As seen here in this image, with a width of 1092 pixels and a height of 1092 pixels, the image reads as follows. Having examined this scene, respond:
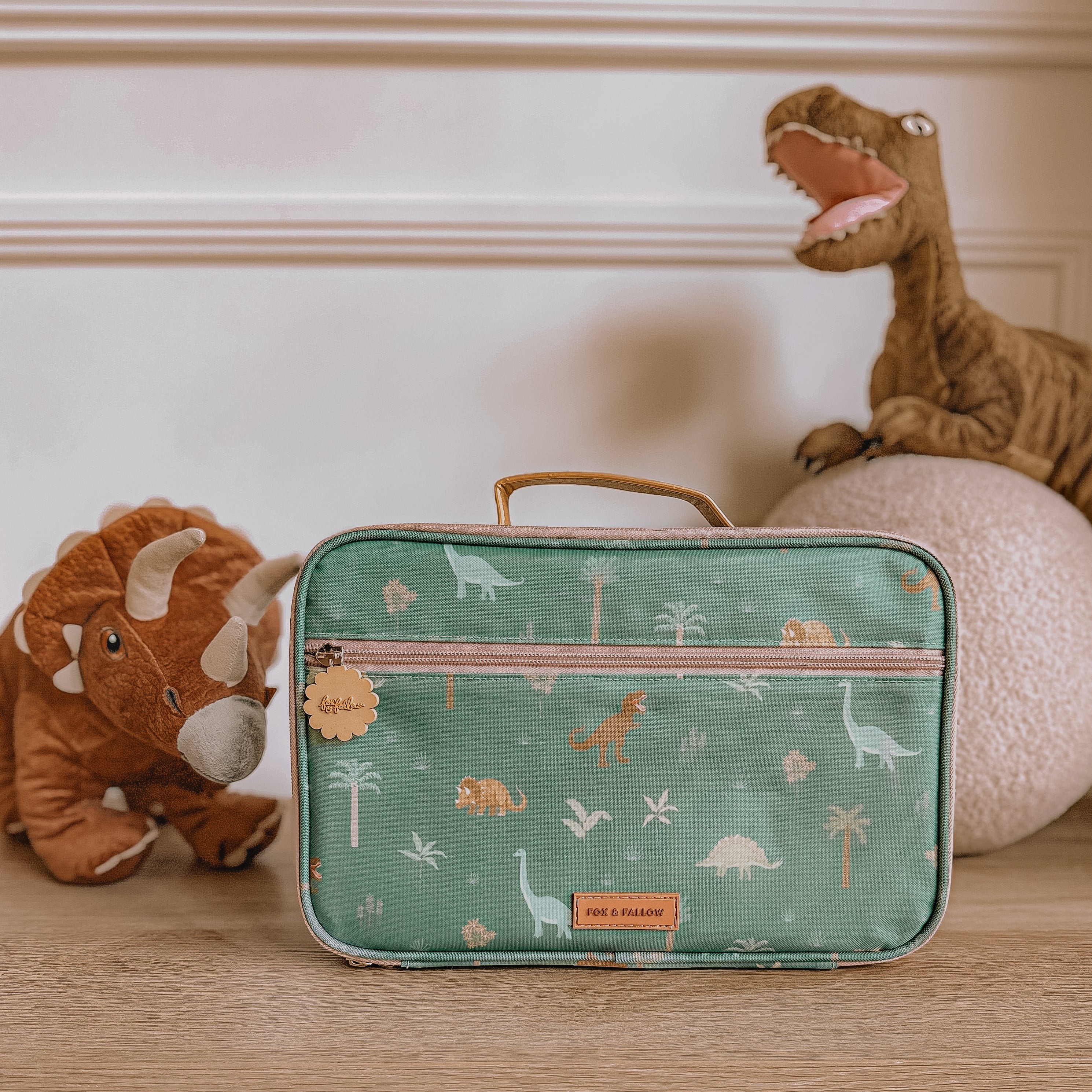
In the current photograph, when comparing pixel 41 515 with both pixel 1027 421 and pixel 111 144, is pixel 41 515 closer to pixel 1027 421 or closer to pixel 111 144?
pixel 111 144

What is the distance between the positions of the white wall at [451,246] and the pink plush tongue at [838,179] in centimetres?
15

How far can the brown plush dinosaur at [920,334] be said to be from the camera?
770mm

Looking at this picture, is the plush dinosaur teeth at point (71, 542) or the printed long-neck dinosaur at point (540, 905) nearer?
the printed long-neck dinosaur at point (540, 905)

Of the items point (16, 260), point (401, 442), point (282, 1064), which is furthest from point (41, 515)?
point (282, 1064)

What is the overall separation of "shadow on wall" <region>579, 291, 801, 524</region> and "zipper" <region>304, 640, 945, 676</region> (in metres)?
0.39

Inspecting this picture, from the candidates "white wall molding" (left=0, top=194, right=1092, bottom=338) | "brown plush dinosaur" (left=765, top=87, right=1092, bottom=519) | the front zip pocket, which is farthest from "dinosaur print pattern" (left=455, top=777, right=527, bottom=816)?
"white wall molding" (left=0, top=194, right=1092, bottom=338)

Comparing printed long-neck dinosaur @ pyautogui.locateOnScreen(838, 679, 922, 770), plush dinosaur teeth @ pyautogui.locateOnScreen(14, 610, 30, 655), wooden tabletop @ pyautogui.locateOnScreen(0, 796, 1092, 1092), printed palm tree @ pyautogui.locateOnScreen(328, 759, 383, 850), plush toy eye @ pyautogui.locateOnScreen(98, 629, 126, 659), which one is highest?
plush toy eye @ pyautogui.locateOnScreen(98, 629, 126, 659)

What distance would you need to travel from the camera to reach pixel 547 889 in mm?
584

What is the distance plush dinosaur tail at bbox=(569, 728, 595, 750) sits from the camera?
0.58m

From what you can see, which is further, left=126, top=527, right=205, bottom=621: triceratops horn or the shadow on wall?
the shadow on wall

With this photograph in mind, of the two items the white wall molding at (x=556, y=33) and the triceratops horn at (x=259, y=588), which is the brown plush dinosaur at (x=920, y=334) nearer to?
the white wall molding at (x=556, y=33)

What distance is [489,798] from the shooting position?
1.91 feet

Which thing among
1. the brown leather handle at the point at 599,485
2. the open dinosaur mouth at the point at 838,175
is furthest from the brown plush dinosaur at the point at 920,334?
the brown leather handle at the point at 599,485

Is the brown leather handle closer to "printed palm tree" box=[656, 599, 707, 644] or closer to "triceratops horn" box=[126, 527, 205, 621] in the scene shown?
"printed palm tree" box=[656, 599, 707, 644]
